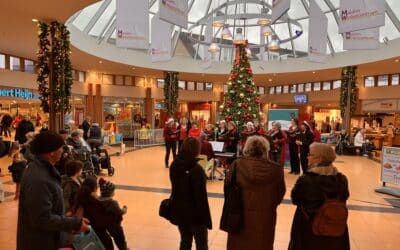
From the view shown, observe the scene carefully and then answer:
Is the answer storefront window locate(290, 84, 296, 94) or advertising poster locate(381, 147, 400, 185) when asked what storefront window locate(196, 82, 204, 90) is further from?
advertising poster locate(381, 147, 400, 185)

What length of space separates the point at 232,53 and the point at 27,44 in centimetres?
1312

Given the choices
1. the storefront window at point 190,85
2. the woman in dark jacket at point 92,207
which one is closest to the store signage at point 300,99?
the storefront window at point 190,85

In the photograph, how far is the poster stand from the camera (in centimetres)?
710

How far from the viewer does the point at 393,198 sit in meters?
6.89

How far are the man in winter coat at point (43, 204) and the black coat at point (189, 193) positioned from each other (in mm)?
1032

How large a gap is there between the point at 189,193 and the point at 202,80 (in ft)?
77.2

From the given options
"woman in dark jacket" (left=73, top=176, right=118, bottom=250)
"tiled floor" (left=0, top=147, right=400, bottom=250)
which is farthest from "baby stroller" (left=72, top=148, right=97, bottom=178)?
"woman in dark jacket" (left=73, top=176, right=118, bottom=250)

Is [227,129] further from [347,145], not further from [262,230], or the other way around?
[347,145]

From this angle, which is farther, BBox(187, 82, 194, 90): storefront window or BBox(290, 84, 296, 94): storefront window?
BBox(290, 84, 296, 94): storefront window

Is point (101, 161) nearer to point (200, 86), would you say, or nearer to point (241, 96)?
point (241, 96)

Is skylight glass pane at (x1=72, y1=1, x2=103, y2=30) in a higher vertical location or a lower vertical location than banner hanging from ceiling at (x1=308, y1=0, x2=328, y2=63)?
higher

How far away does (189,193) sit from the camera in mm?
2914

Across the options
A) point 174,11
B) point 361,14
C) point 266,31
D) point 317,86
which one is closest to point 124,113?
point 266,31

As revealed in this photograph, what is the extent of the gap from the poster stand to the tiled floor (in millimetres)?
247
